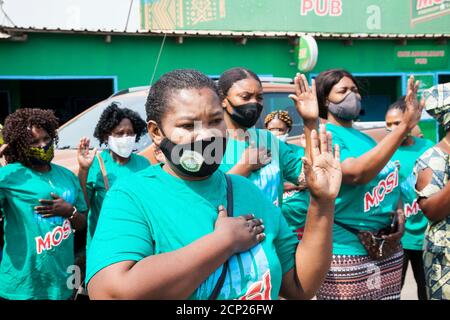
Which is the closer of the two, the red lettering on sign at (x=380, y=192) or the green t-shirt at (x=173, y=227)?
the green t-shirt at (x=173, y=227)

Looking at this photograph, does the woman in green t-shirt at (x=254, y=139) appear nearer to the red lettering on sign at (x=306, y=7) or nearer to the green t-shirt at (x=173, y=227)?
the green t-shirt at (x=173, y=227)

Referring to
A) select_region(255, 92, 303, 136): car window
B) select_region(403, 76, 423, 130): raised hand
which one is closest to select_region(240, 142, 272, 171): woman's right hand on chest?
select_region(403, 76, 423, 130): raised hand

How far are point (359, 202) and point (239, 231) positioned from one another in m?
1.64

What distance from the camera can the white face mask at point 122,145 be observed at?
4238 millimetres

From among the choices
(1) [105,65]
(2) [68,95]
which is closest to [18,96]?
(2) [68,95]

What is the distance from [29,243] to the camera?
130 inches

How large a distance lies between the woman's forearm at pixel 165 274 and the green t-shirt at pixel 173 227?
1.6 inches

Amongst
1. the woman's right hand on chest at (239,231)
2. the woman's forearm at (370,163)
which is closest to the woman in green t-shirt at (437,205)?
the woman's forearm at (370,163)

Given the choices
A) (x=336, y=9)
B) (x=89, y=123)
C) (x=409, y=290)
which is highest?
(x=336, y=9)

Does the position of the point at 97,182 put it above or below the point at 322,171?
below

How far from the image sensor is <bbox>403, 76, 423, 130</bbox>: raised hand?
3.03 meters

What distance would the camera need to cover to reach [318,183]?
5.69ft

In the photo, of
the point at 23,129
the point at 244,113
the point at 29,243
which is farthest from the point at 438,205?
the point at 23,129

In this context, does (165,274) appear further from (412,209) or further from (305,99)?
(412,209)
